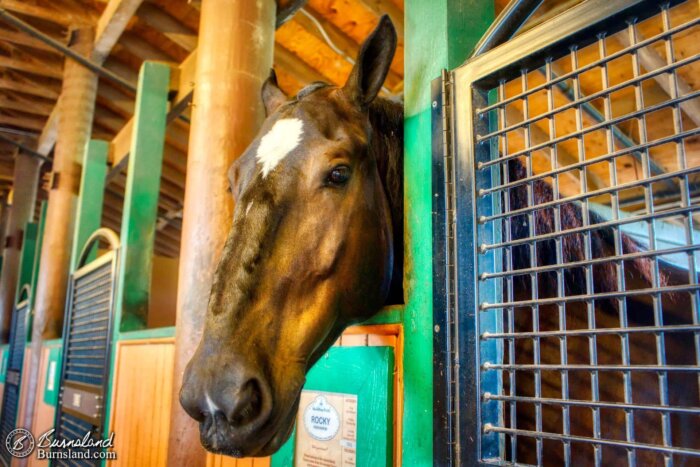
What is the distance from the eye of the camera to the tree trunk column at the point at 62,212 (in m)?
4.86

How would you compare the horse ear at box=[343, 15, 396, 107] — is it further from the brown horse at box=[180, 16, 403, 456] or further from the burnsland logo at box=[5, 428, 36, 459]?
the burnsland logo at box=[5, 428, 36, 459]

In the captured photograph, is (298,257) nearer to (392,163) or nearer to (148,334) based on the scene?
(392,163)

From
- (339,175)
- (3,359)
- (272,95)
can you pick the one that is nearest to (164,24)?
(272,95)

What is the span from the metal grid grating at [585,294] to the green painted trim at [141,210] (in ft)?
7.84

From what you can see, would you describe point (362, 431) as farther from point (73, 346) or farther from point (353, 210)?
point (73, 346)

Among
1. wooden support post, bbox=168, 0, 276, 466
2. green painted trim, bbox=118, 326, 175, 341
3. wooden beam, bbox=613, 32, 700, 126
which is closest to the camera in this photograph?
wooden support post, bbox=168, 0, 276, 466

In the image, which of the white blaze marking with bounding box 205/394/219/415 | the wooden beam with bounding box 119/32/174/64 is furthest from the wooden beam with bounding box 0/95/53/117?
the white blaze marking with bounding box 205/394/219/415

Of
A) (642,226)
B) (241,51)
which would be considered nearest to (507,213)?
(241,51)

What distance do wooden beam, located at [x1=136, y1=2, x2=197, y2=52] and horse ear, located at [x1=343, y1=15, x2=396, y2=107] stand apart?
3.01 meters

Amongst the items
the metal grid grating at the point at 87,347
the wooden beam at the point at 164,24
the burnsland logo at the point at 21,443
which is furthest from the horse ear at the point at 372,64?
the burnsland logo at the point at 21,443

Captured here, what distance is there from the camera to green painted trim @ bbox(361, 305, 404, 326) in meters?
1.32

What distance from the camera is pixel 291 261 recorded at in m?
1.16

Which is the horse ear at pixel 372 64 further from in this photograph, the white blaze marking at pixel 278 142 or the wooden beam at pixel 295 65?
the wooden beam at pixel 295 65

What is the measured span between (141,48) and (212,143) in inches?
151
